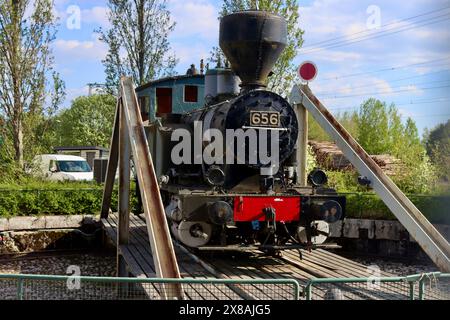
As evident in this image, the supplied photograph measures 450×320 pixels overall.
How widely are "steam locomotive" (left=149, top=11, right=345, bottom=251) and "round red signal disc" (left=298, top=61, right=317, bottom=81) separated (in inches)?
65.8

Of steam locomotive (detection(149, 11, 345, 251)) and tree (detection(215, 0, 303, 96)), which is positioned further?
tree (detection(215, 0, 303, 96))

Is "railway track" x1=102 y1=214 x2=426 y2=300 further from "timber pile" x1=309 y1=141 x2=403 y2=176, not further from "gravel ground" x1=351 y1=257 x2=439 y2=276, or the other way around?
"timber pile" x1=309 y1=141 x2=403 y2=176

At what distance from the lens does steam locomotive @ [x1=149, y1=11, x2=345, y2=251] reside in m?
6.66

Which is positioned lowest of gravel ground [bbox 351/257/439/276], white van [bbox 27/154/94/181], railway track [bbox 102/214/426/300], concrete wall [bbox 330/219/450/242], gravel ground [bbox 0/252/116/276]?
gravel ground [bbox 351/257/439/276]

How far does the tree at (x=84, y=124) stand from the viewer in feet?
157

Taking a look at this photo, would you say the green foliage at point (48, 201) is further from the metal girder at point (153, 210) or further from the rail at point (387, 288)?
the rail at point (387, 288)

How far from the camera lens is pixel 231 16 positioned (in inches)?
297

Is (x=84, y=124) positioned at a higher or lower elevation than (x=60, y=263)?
higher

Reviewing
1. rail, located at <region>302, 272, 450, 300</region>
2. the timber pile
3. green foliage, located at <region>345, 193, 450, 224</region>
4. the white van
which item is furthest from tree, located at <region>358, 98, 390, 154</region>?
rail, located at <region>302, 272, 450, 300</region>

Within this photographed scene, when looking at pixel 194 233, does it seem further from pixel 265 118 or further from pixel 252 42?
pixel 252 42

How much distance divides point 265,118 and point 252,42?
114cm

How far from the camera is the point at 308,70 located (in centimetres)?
943

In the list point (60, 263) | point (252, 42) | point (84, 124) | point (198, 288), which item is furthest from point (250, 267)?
point (84, 124)

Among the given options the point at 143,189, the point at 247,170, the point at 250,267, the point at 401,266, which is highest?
the point at 247,170
